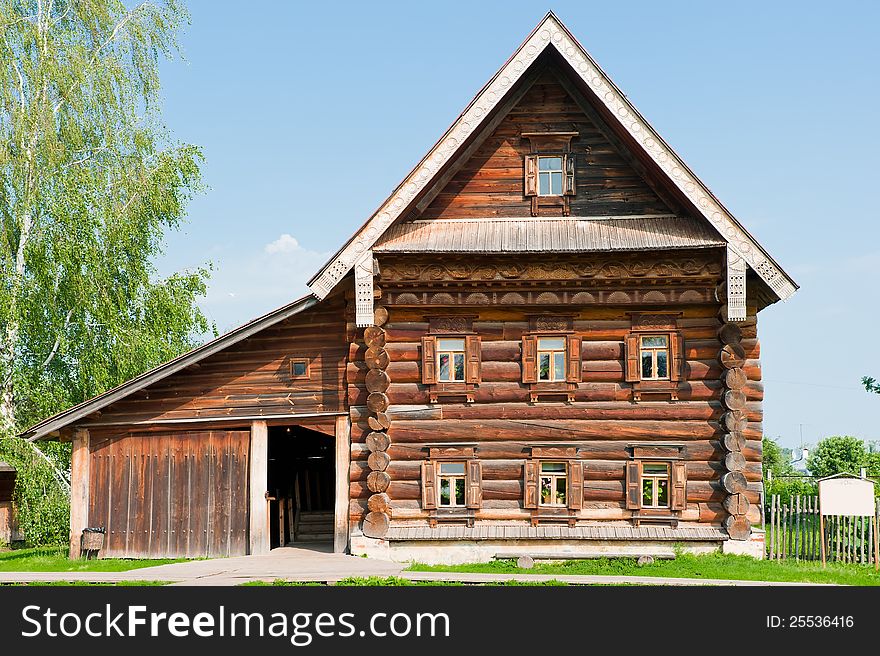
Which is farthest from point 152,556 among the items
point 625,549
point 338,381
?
point 625,549

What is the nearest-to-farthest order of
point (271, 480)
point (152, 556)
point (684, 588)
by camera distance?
point (684, 588) → point (152, 556) → point (271, 480)

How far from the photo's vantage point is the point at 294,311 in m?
21.5

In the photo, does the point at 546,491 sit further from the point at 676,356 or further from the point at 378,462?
the point at 676,356

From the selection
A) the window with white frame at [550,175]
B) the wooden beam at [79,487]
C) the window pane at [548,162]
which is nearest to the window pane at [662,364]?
the window with white frame at [550,175]

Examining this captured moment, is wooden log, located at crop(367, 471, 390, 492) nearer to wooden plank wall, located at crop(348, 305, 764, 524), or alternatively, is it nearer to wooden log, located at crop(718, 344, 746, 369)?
wooden plank wall, located at crop(348, 305, 764, 524)

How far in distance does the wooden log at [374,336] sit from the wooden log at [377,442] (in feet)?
6.27

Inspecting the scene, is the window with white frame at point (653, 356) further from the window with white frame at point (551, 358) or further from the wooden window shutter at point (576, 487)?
the wooden window shutter at point (576, 487)

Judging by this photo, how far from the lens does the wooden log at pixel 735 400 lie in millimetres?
20703

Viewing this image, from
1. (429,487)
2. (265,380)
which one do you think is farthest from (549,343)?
(265,380)

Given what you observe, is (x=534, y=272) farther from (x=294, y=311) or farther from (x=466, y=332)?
(x=294, y=311)

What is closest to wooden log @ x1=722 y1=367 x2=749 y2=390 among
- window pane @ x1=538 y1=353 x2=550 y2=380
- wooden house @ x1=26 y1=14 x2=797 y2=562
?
wooden house @ x1=26 y1=14 x2=797 y2=562

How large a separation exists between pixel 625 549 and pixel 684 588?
5585 mm

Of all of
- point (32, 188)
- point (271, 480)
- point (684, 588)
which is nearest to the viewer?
point (684, 588)

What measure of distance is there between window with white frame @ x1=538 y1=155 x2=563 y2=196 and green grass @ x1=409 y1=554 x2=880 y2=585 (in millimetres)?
7987
